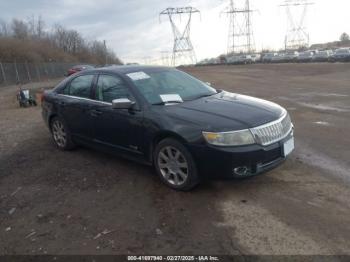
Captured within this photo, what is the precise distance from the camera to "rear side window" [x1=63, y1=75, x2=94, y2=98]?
5.92 m

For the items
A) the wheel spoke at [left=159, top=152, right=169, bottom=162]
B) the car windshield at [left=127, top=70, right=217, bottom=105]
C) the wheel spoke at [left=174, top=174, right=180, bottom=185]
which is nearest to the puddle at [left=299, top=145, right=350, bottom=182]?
the car windshield at [left=127, top=70, right=217, bottom=105]

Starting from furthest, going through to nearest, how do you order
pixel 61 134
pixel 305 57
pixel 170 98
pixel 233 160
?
pixel 305 57
pixel 61 134
pixel 170 98
pixel 233 160

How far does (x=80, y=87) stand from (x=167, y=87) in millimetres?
1752

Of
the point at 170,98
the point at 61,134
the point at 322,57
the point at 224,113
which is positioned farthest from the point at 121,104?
the point at 322,57

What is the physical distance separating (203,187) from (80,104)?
260 cm

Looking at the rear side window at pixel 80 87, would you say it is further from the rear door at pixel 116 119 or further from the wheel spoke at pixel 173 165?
the wheel spoke at pixel 173 165

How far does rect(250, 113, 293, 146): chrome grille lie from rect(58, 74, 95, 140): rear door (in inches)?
109

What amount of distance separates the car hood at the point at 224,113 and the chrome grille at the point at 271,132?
2.3 inches

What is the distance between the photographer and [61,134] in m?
6.70

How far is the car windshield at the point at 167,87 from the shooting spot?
4969mm

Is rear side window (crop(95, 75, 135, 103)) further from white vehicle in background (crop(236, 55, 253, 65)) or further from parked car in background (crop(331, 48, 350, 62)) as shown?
white vehicle in background (crop(236, 55, 253, 65))

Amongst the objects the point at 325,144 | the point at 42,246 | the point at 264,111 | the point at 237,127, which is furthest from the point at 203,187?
the point at 325,144

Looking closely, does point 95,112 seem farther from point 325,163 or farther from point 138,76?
point 325,163

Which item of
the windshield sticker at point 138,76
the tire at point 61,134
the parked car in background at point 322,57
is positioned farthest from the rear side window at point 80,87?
the parked car in background at point 322,57
